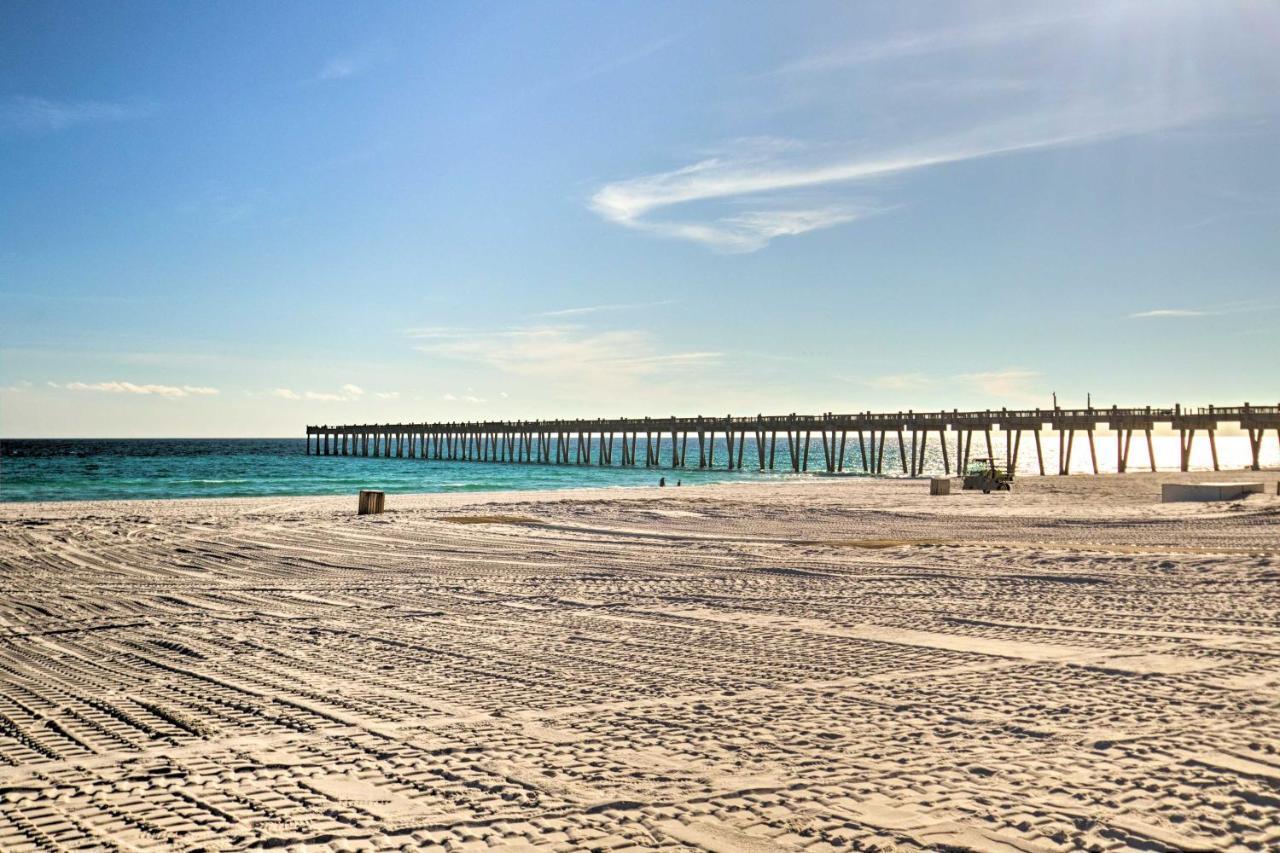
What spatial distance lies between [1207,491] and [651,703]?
23.5m

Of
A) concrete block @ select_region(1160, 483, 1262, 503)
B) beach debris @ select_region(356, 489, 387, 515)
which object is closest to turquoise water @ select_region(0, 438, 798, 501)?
beach debris @ select_region(356, 489, 387, 515)

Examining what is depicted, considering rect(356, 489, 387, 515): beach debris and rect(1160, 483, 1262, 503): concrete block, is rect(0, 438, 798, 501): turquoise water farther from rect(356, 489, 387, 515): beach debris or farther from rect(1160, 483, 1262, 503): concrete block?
rect(1160, 483, 1262, 503): concrete block

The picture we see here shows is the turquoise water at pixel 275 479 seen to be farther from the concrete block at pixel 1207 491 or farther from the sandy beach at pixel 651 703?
the sandy beach at pixel 651 703

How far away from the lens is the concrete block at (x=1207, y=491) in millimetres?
25281

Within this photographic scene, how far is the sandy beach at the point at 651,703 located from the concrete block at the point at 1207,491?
11153 millimetres

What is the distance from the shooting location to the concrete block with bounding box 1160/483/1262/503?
2528 cm

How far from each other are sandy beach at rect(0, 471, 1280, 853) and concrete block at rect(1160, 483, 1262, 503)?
11.2 meters

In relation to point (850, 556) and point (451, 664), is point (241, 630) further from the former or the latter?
point (850, 556)

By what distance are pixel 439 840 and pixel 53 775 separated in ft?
7.57

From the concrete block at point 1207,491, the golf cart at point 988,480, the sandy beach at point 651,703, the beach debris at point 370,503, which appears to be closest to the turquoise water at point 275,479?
the beach debris at point 370,503

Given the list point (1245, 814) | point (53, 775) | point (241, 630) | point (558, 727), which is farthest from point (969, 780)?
point (241, 630)

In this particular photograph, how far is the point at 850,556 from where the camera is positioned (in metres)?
15.6

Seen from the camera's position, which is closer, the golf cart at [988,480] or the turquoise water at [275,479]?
the golf cart at [988,480]

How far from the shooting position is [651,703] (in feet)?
21.8
